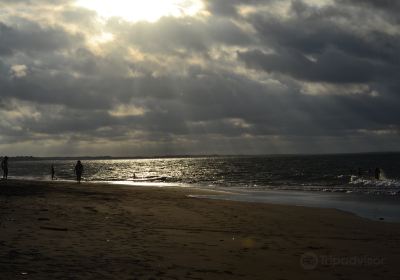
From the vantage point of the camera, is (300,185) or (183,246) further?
(300,185)

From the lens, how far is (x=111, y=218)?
55.4 feet

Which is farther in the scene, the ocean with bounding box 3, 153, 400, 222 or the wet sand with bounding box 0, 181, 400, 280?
the ocean with bounding box 3, 153, 400, 222

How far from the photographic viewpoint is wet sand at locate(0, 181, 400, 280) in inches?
363

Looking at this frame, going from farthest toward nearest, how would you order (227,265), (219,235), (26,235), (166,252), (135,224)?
1. (135,224)
2. (219,235)
3. (26,235)
4. (166,252)
5. (227,265)

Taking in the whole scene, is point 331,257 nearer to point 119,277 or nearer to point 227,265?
point 227,265

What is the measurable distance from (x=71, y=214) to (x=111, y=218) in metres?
1.55

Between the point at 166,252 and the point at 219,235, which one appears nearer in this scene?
the point at 166,252

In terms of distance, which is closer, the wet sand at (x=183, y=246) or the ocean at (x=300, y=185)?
the wet sand at (x=183, y=246)

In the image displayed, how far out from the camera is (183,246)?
12023 mm

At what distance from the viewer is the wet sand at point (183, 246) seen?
9227 millimetres

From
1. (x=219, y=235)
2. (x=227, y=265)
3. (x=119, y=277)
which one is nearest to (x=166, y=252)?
(x=227, y=265)

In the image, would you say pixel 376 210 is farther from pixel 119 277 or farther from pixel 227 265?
pixel 119 277

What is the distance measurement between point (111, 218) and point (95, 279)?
345 inches

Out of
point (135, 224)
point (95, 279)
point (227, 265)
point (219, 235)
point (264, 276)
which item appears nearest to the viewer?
point (95, 279)
